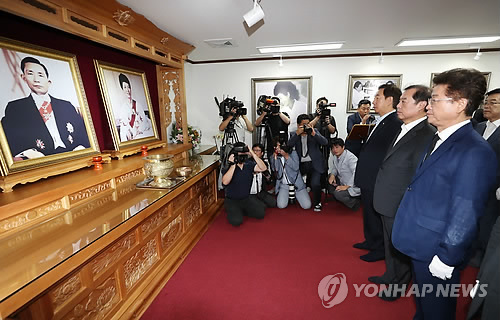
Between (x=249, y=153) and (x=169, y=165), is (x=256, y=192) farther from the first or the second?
(x=169, y=165)

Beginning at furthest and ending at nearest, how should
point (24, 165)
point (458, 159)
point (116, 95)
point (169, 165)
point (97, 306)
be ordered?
point (116, 95) → point (169, 165) → point (24, 165) → point (97, 306) → point (458, 159)

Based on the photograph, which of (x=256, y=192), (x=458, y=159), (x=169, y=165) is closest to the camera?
(x=458, y=159)

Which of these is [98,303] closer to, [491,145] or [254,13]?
[254,13]

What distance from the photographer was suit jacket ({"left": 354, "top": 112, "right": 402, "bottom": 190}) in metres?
1.96

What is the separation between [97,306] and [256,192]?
7.61 feet

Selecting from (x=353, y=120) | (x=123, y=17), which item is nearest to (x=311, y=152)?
(x=353, y=120)

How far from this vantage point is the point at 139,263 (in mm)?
1855

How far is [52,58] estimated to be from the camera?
1.86 m

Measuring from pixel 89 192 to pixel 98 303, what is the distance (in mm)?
786

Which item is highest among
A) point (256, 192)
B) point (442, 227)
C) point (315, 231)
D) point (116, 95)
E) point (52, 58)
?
point (52, 58)

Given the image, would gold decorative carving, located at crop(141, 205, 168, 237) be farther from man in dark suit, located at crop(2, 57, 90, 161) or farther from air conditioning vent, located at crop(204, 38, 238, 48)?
air conditioning vent, located at crop(204, 38, 238, 48)

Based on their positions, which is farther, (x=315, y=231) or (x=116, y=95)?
(x=315, y=231)

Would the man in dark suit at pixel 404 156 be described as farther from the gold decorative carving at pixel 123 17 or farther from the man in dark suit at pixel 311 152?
the gold decorative carving at pixel 123 17

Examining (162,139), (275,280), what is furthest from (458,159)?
(162,139)
